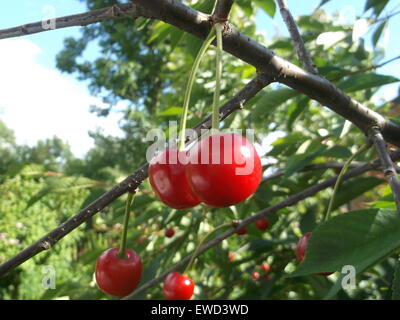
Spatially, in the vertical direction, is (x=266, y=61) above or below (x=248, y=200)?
below

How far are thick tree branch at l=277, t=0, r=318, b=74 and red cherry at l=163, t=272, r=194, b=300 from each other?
25.3 inches

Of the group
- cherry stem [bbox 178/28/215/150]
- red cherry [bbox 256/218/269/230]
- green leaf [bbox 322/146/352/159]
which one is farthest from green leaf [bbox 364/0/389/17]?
cherry stem [bbox 178/28/215/150]

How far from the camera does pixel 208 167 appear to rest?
0.46 meters

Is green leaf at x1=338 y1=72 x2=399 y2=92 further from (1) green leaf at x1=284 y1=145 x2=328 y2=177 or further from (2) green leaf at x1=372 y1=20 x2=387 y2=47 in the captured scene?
(2) green leaf at x1=372 y1=20 x2=387 y2=47

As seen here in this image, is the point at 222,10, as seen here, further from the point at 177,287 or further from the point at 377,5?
the point at 377,5

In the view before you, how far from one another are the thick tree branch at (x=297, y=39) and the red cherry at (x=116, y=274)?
485 mm

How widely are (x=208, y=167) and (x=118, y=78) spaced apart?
346 inches

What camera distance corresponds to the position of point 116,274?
77 centimetres

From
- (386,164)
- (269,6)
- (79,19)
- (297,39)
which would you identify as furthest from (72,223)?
(269,6)

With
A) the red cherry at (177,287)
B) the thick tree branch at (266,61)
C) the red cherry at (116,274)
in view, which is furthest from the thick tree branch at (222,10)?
the red cherry at (177,287)

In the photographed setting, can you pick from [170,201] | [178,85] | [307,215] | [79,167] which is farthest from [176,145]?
[79,167]

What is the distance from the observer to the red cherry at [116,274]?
77 cm

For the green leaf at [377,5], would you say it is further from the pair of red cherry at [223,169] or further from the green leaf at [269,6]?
the pair of red cherry at [223,169]

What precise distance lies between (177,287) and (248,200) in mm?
503
